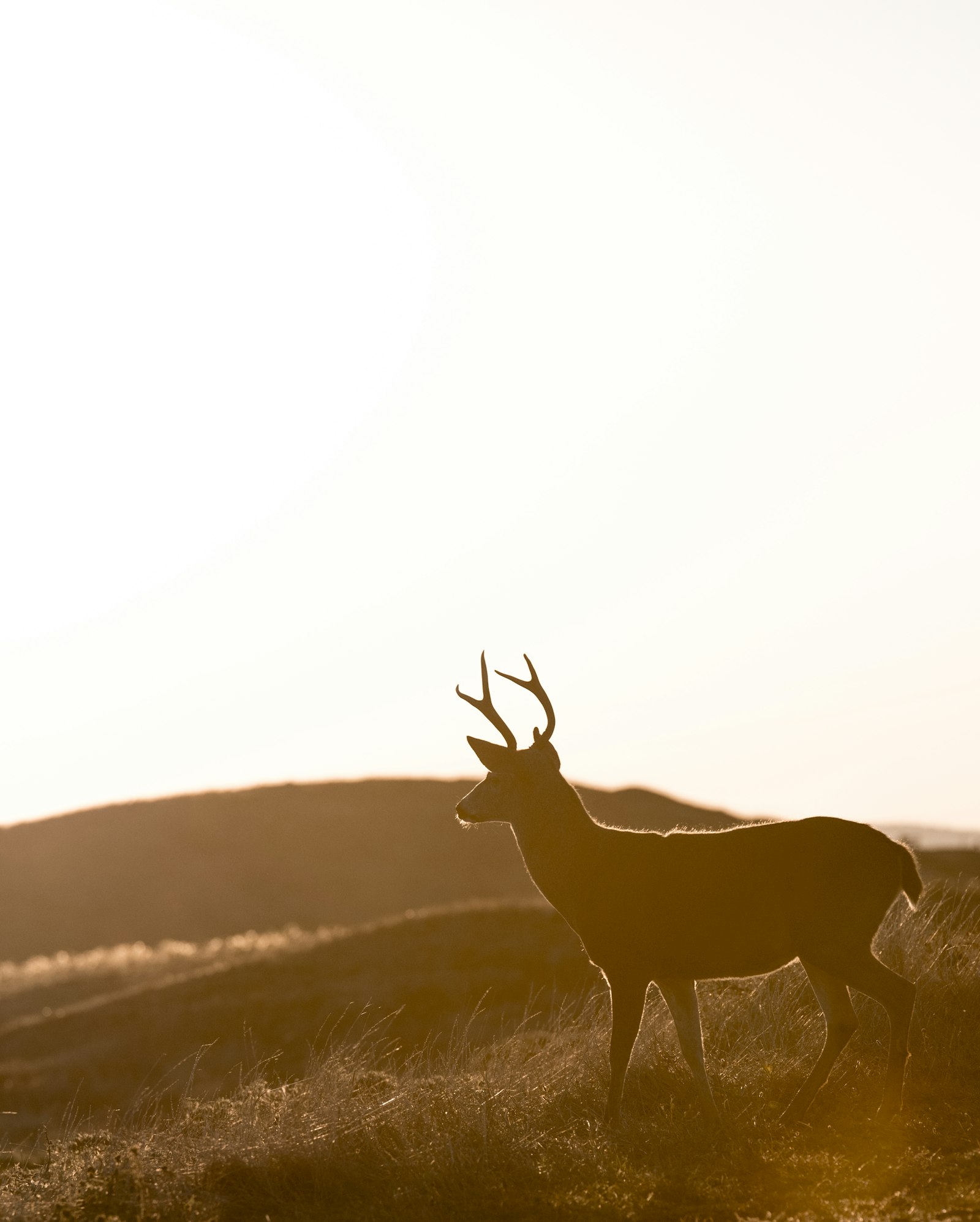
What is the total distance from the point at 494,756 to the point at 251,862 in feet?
228

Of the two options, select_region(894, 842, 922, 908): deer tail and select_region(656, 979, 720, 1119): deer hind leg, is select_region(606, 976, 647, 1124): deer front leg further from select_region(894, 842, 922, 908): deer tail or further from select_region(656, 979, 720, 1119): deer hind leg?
select_region(894, 842, 922, 908): deer tail

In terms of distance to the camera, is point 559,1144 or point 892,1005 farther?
point 892,1005

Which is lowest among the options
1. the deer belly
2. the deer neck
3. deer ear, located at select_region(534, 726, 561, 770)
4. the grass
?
the grass

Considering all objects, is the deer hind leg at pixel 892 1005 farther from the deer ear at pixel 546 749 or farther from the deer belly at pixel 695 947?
the deer ear at pixel 546 749

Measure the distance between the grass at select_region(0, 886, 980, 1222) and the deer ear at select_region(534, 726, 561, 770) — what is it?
2391mm

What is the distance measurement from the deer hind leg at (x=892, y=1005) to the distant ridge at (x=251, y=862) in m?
52.7

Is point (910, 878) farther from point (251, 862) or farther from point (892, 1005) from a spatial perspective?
point (251, 862)

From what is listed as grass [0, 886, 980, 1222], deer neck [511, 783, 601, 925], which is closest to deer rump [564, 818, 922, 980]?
deer neck [511, 783, 601, 925]

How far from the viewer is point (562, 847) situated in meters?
10.9

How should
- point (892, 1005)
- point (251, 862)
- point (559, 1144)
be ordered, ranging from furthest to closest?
point (251, 862) → point (892, 1005) → point (559, 1144)

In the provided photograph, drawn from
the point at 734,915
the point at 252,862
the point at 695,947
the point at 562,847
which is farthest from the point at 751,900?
the point at 252,862

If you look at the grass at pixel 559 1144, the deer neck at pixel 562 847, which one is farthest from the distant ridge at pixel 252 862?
the deer neck at pixel 562 847

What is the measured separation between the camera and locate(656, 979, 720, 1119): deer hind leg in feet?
32.8

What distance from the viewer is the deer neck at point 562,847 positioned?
10773mm
